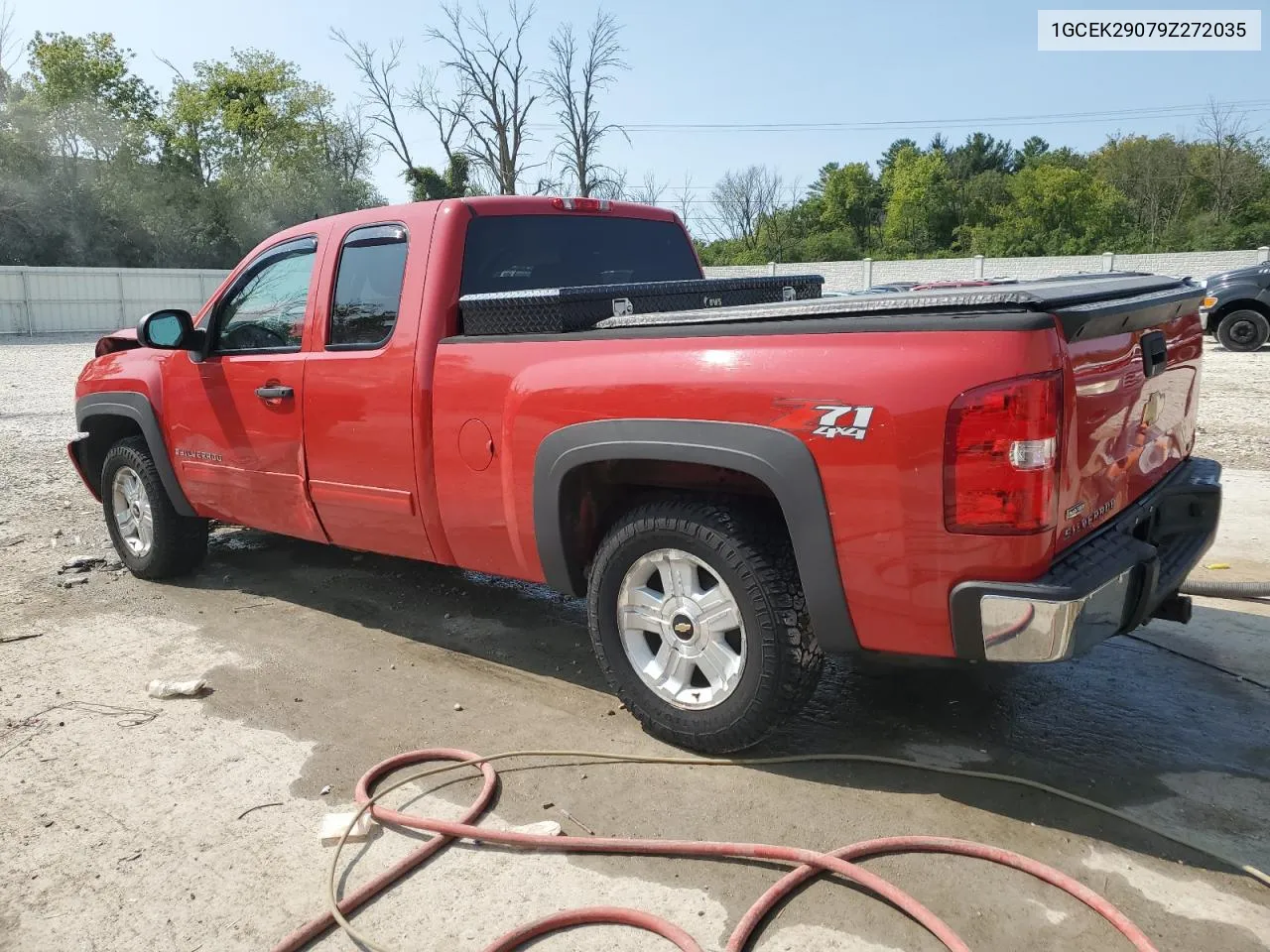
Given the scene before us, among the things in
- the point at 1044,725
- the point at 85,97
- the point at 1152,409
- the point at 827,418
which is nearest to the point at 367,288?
the point at 827,418

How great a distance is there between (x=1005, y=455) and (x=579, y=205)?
8.88 feet

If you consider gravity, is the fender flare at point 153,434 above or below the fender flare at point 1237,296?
below

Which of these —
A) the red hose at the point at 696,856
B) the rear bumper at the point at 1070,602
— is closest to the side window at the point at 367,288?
the red hose at the point at 696,856

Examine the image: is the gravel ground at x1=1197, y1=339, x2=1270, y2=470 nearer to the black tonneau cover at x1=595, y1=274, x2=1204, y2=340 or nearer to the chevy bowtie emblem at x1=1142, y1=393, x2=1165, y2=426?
the chevy bowtie emblem at x1=1142, y1=393, x2=1165, y2=426

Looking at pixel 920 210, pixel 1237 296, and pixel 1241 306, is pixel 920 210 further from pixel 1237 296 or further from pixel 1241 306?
pixel 1237 296

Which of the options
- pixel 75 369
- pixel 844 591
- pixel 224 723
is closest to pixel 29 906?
pixel 224 723

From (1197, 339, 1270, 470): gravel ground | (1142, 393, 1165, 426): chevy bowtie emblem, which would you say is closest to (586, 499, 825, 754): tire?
(1142, 393, 1165, 426): chevy bowtie emblem

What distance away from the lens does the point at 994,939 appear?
246 centimetres

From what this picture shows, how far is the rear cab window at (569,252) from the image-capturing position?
419 cm

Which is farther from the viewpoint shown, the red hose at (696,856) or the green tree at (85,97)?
the green tree at (85,97)

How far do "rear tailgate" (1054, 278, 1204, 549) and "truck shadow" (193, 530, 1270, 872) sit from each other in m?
0.71

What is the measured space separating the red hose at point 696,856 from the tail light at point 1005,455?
92 cm

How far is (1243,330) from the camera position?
16297 mm

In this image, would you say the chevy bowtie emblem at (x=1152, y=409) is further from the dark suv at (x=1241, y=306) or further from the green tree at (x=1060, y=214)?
the green tree at (x=1060, y=214)
